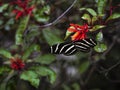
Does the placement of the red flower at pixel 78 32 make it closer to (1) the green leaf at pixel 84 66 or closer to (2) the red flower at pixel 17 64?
(2) the red flower at pixel 17 64

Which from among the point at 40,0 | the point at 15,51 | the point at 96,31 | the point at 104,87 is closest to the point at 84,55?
the point at 104,87

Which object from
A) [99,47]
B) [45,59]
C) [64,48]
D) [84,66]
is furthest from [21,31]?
[84,66]


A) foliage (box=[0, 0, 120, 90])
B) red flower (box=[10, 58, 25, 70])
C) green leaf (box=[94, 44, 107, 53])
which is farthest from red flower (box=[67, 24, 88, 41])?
red flower (box=[10, 58, 25, 70])

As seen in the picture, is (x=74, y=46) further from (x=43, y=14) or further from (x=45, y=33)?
(x=45, y=33)

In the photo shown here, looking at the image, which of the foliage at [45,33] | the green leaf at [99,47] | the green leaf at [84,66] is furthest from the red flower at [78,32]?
the green leaf at [84,66]

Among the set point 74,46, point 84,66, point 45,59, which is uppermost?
point 74,46
